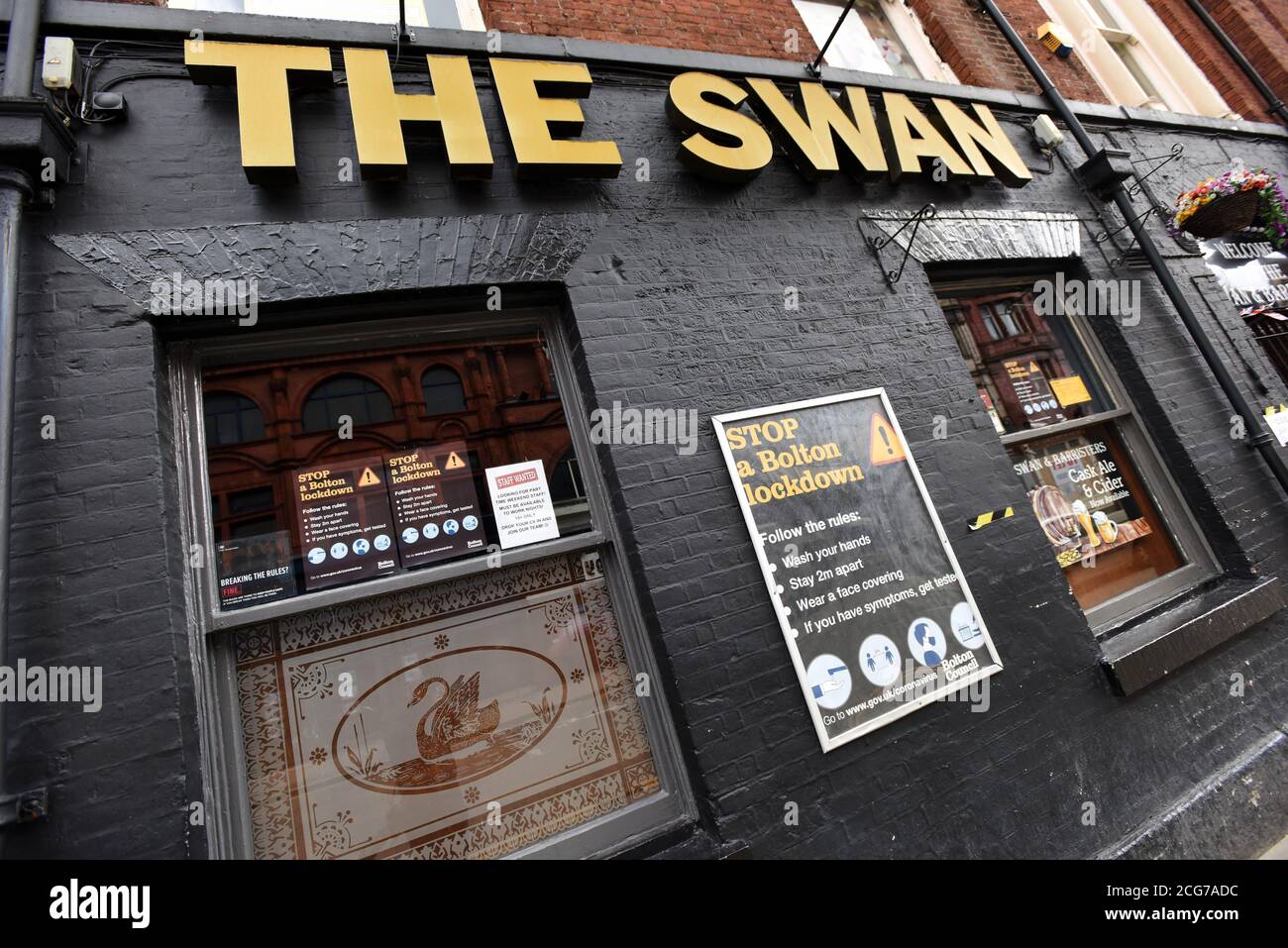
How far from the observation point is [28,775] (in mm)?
1896

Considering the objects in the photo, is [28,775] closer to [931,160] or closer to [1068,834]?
[1068,834]

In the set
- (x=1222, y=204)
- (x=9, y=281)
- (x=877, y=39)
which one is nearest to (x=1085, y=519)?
(x=1222, y=204)

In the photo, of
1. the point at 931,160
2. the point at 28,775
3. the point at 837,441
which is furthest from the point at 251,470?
the point at 931,160

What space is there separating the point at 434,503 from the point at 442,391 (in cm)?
61

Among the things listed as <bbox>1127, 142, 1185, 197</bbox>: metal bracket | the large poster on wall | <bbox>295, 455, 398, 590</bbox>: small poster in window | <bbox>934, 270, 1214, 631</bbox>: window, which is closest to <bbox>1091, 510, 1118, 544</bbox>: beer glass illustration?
<bbox>934, 270, 1214, 631</bbox>: window

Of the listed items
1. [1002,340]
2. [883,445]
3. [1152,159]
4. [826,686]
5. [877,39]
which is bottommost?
[826,686]

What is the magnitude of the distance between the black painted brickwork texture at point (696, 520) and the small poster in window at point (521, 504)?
0.43 metres

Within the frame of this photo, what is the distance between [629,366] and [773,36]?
365 centimetres

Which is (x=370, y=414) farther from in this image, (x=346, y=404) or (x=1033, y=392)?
(x=1033, y=392)

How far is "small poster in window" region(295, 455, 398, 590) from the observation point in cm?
258

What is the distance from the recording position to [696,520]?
2.85 metres

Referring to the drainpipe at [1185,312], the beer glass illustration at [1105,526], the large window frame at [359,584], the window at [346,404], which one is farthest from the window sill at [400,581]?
the drainpipe at [1185,312]

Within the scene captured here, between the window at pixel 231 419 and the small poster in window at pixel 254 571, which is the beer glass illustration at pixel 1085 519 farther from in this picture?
the window at pixel 231 419
